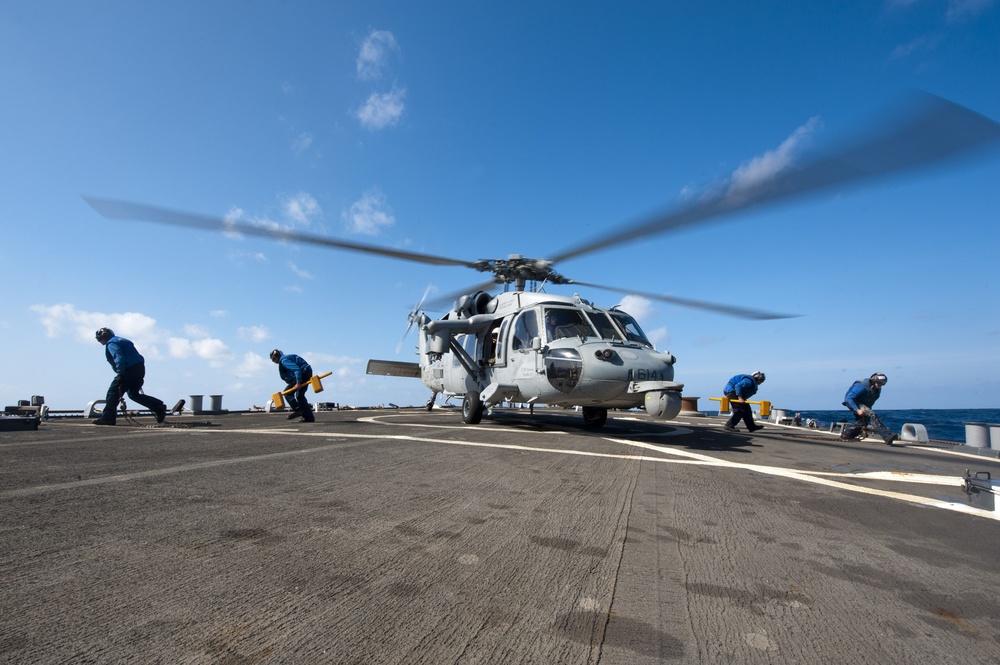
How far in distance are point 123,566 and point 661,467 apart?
16.0ft

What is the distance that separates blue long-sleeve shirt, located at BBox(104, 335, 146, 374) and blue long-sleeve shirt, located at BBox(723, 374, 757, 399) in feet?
43.8

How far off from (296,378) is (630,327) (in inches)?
308

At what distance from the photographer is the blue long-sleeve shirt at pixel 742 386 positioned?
444 inches

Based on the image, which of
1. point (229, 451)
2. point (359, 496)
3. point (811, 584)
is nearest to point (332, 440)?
point (229, 451)

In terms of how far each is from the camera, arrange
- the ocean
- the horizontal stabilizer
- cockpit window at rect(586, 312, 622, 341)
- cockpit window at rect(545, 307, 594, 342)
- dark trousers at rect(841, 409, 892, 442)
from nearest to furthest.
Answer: cockpit window at rect(586, 312, 622, 341)
cockpit window at rect(545, 307, 594, 342)
dark trousers at rect(841, 409, 892, 442)
the horizontal stabilizer
the ocean

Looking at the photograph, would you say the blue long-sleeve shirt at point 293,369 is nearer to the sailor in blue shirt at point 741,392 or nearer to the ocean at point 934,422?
the sailor in blue shirt at point 741,392

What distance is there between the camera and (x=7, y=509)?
2812 mm

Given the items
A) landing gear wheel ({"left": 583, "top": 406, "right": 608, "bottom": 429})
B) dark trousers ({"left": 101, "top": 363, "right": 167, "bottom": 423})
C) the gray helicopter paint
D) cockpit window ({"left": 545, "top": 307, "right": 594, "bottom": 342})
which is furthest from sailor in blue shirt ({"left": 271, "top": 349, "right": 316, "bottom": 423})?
landing gear wheel ({"left": 583, "top": 406, "right": 608, "bottom": 429})

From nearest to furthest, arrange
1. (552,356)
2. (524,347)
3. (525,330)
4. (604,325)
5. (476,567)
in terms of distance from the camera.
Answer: (476,567)
(552,356)
(604,325)
(524,347)
(525,330)

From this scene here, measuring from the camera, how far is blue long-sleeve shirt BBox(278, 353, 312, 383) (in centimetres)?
1103

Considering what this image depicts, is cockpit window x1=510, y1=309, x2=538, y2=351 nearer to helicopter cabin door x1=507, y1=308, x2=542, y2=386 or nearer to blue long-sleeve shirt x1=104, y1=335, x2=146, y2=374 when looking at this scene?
helicopter cabin door x1=507, y1=308, x2=542, y2=386

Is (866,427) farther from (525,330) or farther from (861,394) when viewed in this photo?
(525,330)

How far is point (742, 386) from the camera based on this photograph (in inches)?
448

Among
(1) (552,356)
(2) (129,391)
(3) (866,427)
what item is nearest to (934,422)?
(3) (866,427)
